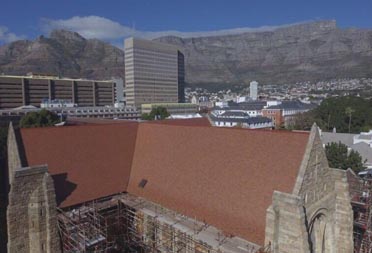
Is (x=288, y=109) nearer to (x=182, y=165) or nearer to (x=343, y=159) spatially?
(x=343, y=159)

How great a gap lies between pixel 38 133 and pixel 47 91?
431 feet

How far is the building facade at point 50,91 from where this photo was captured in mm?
126331

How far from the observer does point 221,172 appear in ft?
57.4

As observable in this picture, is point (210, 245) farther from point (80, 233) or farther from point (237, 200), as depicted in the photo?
point (80, 233)

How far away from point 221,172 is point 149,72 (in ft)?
546

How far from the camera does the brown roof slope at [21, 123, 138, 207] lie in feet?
61.8

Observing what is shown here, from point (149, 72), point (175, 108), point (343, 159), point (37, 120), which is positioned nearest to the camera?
point (343, 159)

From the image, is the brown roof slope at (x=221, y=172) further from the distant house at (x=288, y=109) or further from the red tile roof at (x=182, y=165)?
the distant house at (x=288, y=109)

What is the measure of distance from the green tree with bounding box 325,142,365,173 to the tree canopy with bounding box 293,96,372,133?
39.5 m

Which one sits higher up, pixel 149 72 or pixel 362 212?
pixel 149 72

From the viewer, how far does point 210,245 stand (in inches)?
586

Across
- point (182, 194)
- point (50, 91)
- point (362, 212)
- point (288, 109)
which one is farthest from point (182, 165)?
point (50, 91)

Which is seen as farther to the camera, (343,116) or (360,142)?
(343,116)

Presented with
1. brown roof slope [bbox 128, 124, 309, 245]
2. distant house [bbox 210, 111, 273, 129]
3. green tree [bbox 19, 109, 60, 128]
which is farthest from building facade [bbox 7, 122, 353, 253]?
distant house [bbox 210, 111, 273, 129]
